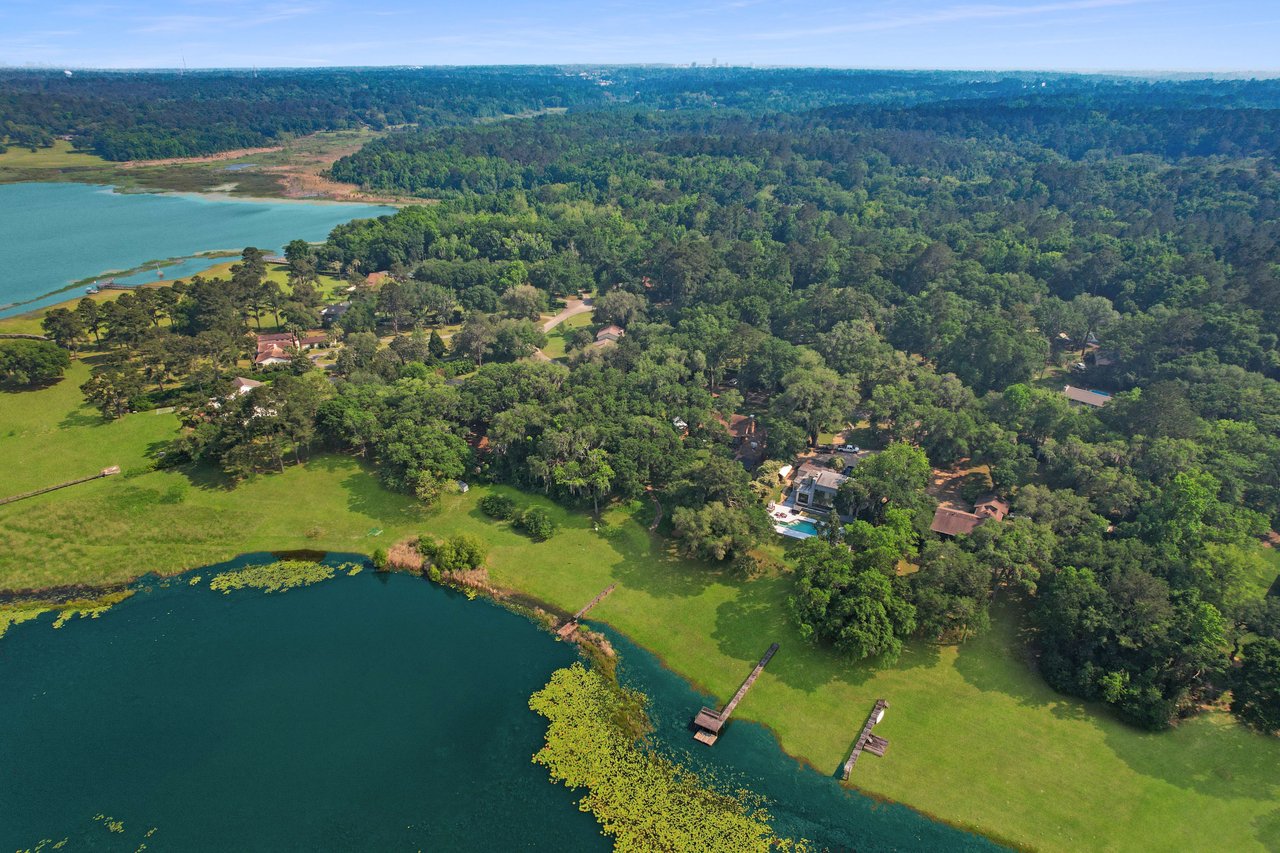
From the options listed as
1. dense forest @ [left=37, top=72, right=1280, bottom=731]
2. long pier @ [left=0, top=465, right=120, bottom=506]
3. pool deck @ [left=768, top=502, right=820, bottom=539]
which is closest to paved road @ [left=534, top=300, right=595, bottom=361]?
dense forest @ [left=37, top=72, right=1280, bottom=731]

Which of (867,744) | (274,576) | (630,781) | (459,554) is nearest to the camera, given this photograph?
(630,781)

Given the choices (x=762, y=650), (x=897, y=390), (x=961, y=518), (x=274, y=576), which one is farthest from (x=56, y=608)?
(x=897, y=390)

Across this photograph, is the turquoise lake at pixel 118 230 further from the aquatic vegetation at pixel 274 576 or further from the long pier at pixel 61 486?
the aquatic vegetation at pixel 274 576

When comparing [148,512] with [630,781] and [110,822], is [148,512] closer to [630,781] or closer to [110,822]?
[110,822]

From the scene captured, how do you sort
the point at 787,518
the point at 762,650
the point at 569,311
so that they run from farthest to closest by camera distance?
the point at 569,311 < the point at 787,518 < the point at 762,650

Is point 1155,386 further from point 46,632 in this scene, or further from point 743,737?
point 46,632

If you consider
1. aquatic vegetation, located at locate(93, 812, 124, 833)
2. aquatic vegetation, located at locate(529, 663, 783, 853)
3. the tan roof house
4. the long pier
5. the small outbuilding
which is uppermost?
the small outbuilding

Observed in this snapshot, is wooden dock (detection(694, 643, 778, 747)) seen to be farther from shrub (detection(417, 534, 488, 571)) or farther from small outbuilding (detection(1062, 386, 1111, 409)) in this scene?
small outbuilding (detection(1062, 386, 1111, 409))
